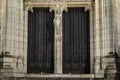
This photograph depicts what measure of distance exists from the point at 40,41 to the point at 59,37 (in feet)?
3.72

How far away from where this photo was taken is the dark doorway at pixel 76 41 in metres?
19.5

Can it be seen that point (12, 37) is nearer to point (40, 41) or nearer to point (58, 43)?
point (40, 41)

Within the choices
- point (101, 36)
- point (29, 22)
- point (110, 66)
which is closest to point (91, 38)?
point (101, 36)

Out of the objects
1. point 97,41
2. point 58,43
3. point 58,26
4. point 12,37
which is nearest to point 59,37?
point 58,43

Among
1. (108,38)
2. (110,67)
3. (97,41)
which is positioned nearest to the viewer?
(110,67)

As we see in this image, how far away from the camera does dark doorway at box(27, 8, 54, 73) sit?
19.5 m

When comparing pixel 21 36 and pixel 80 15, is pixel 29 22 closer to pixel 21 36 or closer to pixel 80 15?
pixel 21 36

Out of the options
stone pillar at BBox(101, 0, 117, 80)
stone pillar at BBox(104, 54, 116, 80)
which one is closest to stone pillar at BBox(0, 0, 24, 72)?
stone pillar at BBox(101, 0, 117, 80)

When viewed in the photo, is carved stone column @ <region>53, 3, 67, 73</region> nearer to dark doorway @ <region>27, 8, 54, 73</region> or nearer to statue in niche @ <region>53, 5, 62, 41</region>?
statue in niche @ <region>53, 5, 62, 41</region>

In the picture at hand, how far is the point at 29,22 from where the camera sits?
19906mm

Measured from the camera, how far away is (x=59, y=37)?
19.4m

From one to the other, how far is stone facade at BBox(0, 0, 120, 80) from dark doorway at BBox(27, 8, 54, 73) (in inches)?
15.3

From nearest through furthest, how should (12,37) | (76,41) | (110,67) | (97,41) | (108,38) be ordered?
(110,67)
(108,38)
(12,37)
(97,41)
(76,41)

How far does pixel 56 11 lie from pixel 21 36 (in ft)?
7.74
